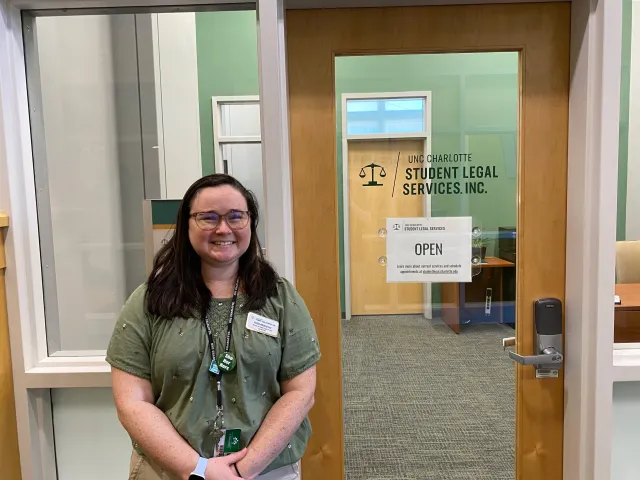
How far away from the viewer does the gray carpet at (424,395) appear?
5.82 feet

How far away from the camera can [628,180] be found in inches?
66.1

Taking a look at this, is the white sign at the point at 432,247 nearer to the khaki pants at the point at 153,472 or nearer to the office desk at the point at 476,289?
the office desk at the point at 476,289

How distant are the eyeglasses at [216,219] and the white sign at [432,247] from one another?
683mm

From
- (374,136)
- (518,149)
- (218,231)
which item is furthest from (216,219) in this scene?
(518,149)

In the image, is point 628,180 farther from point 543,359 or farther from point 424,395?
point 424,395

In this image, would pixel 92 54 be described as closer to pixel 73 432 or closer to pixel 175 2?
pixel 175 2

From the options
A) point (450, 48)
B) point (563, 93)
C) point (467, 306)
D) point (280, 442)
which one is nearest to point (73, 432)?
point (280, 442)

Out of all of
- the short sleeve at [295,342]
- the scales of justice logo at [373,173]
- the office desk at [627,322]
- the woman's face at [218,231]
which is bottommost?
the office desk at [627,322]

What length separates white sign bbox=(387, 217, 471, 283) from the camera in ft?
5.54

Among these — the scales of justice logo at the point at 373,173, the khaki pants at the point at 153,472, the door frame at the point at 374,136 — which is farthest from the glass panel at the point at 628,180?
the khaki pants at the point at 153,472

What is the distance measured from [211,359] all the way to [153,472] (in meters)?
0.33

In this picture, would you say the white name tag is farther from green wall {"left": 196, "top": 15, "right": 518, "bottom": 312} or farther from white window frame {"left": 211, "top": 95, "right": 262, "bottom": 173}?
white window frame {"left": 211, "top": 95, "right": 262, "bottom": 173}

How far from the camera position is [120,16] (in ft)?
5.64

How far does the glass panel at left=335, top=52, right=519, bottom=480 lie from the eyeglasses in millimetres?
590
